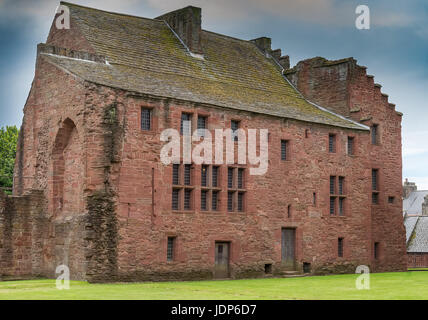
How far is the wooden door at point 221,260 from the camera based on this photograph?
3369cm

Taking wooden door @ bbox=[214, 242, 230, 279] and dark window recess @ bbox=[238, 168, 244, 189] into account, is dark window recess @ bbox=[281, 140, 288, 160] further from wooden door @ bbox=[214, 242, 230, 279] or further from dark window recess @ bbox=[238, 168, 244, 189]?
wooden door @ bbox=[214, 242, 230, 279]

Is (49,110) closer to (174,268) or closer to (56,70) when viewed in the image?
(56,70)

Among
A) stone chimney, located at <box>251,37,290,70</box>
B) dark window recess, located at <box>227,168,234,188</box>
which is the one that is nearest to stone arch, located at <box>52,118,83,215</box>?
dark window recess, located at <box>227,168,234,188</box>

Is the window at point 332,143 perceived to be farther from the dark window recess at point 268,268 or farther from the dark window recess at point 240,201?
the dark window recess at point 268,268

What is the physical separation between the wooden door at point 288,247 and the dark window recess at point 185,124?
8136 mm

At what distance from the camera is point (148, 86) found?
32500mm

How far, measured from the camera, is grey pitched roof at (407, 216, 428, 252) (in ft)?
194

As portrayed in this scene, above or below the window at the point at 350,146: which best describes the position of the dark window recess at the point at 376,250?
below

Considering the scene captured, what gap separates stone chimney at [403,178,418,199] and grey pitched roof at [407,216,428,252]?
76.3ft

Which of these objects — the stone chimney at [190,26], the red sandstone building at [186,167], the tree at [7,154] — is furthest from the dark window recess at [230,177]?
the tree at [7,154]

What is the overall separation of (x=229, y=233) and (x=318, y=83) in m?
14.0

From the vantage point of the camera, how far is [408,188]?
86.5 m

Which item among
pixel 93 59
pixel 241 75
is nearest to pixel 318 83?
pixel 241 75

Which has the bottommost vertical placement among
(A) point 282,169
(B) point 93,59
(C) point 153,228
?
(C) point 153,228
